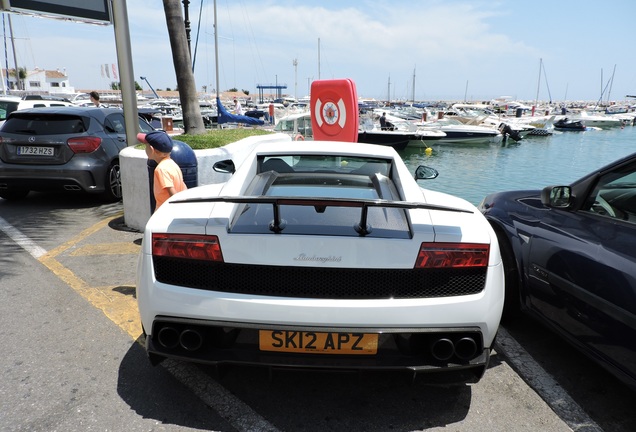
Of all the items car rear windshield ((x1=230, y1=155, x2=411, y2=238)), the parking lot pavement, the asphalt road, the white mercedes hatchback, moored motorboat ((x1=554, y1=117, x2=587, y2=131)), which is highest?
car rear windshield ((x1=230, y1=155, x2=411, y2=238))

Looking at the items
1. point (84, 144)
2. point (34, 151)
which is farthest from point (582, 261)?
point (34, 151)

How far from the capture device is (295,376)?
278 centimetres

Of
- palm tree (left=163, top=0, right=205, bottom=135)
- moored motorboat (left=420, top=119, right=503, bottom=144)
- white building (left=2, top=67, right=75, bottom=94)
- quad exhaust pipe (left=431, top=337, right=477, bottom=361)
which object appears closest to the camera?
quad exhaust pipe (left=431, top=337, right=477, bottom=361)

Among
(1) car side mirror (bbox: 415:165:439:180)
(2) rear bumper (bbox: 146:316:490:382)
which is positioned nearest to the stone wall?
(1) car side mirror (bbox: 415:165:439:180)

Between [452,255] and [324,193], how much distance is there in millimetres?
1011

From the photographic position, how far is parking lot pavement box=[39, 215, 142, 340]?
372 cm

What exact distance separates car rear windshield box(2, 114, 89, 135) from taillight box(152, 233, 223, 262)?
5.64 metres

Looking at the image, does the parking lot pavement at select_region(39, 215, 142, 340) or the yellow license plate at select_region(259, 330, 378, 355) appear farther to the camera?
the parking lot pavement at select_region(39, 215, 142, 340)

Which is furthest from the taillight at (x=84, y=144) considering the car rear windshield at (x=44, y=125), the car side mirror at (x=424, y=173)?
the car side mirror at (x=424, y=173)

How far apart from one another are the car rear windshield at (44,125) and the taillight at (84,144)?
0.22 meters

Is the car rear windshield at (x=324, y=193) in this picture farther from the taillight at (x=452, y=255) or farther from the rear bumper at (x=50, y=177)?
the rear bumper at (x=50, y=177)

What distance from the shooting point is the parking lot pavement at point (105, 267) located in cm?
372

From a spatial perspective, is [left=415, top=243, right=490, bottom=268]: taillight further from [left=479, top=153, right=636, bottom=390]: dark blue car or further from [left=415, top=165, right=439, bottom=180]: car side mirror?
[left=415, top=165, right=439, bottom=180]: car side mirror

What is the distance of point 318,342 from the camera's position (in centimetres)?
214
